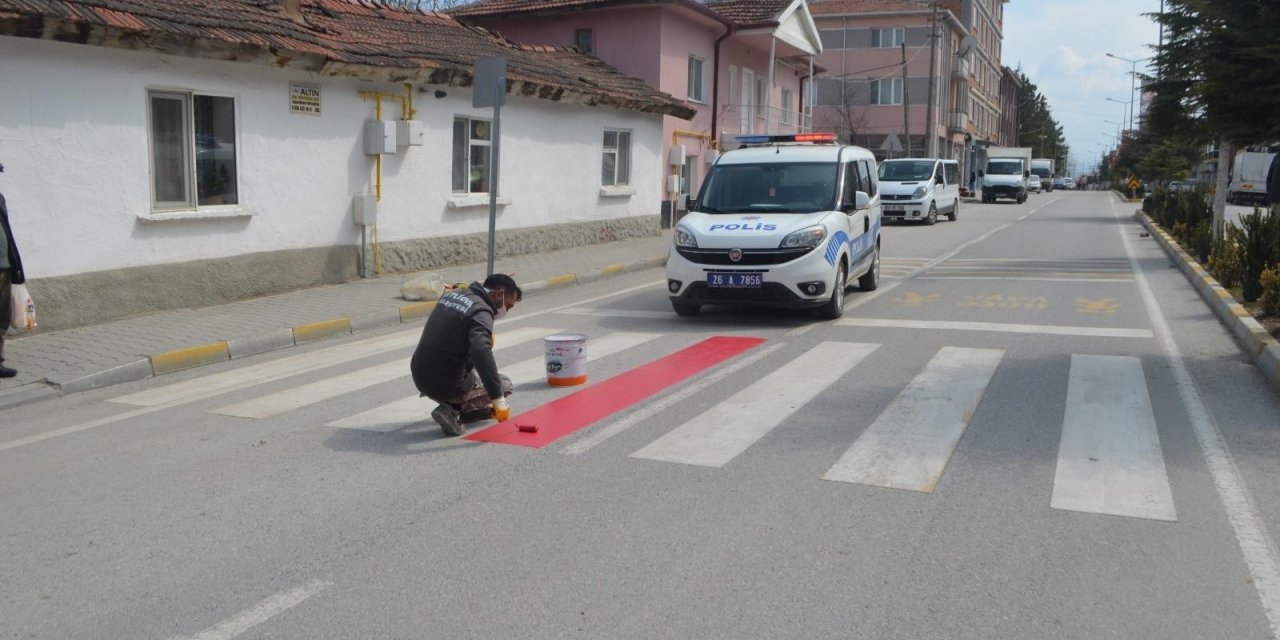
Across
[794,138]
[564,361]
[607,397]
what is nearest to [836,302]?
[794,138]

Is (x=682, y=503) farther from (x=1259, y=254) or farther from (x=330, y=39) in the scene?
(x=330, y=39)

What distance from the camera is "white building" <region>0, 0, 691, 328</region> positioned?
10273mm

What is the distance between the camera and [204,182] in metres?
12.3

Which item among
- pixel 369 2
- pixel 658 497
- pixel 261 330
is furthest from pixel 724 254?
pixel 369 2

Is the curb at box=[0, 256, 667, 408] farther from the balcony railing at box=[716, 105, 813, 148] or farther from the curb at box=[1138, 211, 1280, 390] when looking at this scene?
the balcony railing at box=[716, 105, 813, 148]

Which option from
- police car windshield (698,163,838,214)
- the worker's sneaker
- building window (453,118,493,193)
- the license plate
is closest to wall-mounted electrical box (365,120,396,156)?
building window (453,118,493,193)

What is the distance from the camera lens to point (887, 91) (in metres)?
60.3

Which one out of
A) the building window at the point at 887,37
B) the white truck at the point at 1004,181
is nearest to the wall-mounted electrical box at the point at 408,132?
the white truck at the point at 1004,181

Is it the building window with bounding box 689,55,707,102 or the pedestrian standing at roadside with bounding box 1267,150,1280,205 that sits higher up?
the building window with bounding box 689,55,707,102

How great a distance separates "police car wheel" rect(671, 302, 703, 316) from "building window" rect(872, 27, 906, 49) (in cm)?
5200

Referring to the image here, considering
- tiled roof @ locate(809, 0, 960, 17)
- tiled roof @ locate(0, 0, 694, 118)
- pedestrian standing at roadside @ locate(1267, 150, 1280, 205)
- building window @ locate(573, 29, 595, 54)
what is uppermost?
tiled roof @ locate(809, 0, 960, 17)

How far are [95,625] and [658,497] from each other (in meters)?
2.61

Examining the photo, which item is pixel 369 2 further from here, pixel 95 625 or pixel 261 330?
pixel 95 625

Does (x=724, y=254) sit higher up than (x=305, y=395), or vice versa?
(x=724, y=254)
